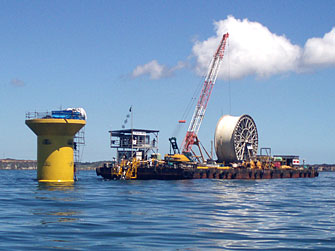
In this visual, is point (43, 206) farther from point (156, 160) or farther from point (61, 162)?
point (156, 160)

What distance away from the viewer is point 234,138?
420 ft

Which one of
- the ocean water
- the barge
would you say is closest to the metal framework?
the barge

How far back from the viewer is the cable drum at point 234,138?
129 meters

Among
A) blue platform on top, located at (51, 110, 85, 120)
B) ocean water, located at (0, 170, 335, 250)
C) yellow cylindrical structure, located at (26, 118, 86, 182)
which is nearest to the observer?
ocean water, located at (0, 170, 335, 250)

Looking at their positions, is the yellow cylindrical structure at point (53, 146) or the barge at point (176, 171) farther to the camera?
the barge at point (176, 171)

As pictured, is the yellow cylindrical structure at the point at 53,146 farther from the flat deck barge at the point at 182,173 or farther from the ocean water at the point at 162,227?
the flat deck barge at the point at 182,173

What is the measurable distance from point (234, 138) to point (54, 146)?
234 feet

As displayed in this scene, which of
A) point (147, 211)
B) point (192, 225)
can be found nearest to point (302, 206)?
point (147, 211)

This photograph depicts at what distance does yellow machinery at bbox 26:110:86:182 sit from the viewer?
6431cm

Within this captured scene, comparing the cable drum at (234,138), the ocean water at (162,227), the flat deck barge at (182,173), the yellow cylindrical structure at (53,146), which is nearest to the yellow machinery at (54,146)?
the yellow cylindrical structure at (53,146)

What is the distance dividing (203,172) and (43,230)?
3411 inches

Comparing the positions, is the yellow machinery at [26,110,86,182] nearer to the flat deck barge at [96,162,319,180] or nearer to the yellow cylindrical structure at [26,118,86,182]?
the yellow cylindrical structure at [26,118,86,182]

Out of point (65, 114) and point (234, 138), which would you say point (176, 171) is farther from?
point (65, 114)

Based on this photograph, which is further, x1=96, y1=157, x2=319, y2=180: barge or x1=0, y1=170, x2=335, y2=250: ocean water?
x1=96, y1=157, x2=319, y2=180: barge
